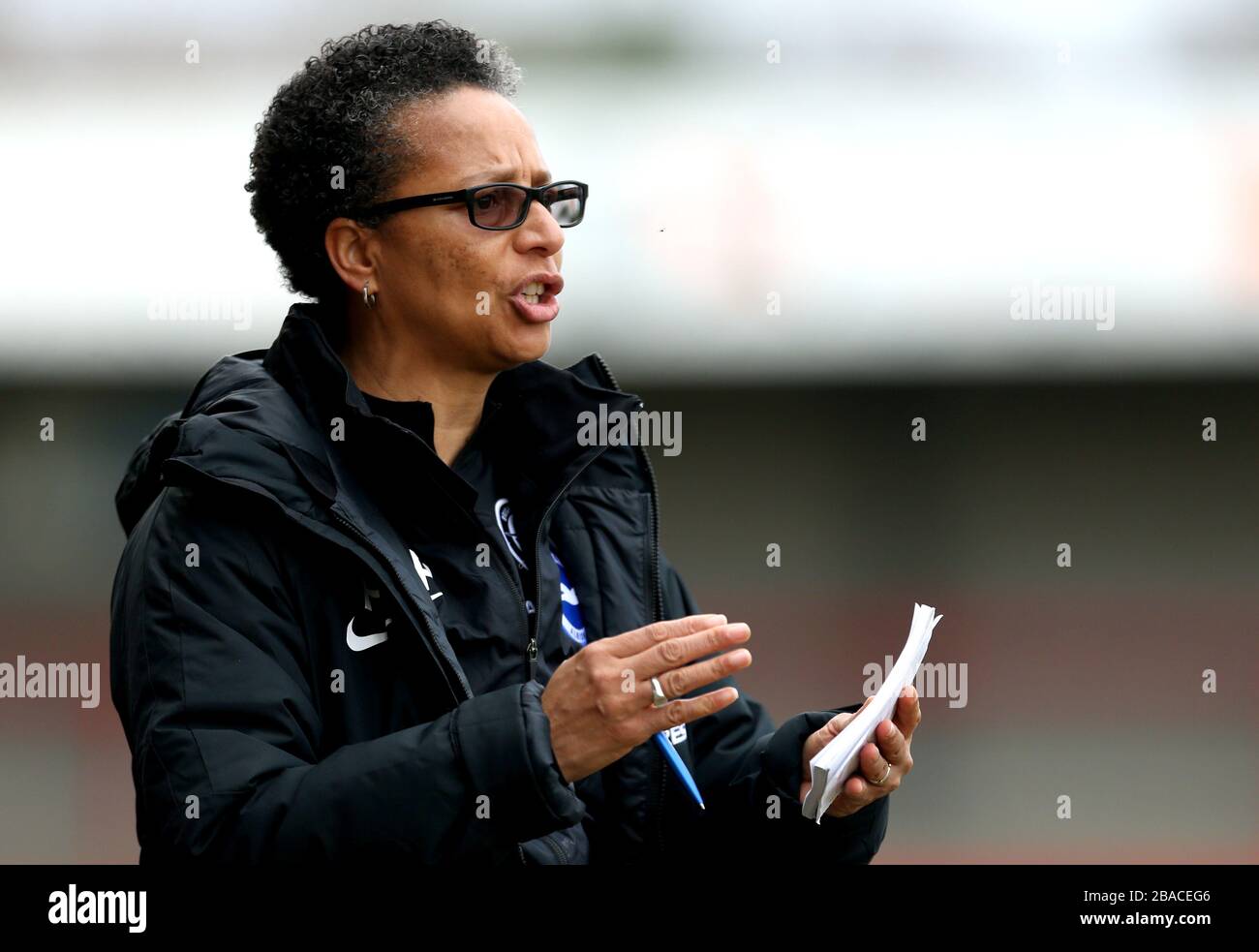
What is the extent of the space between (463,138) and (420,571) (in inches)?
23.8

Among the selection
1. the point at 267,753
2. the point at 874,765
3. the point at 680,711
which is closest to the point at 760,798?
the point at 874,765

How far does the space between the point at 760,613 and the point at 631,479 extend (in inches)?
186

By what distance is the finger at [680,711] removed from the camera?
1.58 meters

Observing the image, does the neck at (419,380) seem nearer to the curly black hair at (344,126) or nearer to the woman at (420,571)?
the woman at (420,571)

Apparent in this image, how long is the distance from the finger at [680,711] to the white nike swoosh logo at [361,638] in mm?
364

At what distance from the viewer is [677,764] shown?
6.50ft

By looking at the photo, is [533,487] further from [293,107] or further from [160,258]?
[160,258]

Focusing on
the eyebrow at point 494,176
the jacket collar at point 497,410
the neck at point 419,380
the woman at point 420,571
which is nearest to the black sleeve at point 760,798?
the woman at point 420,571

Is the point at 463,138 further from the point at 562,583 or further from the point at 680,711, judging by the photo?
the point at 680,711
